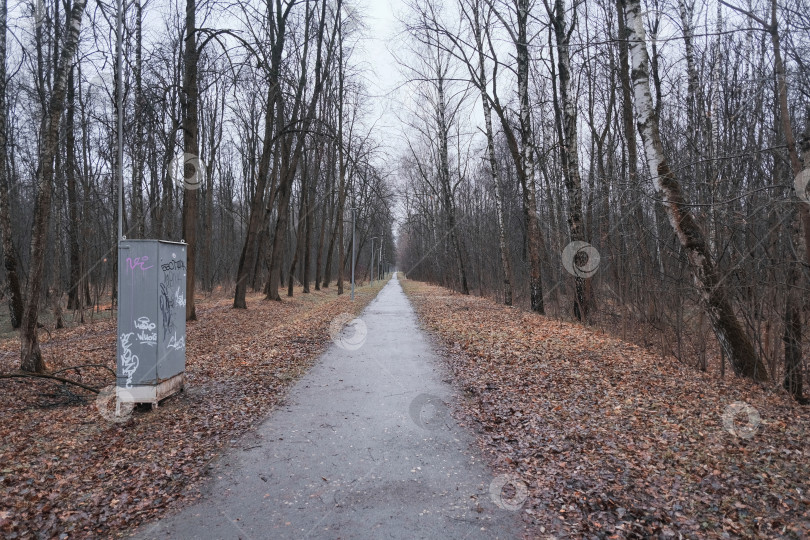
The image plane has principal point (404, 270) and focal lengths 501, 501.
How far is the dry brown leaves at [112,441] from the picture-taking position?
3656 millimetres

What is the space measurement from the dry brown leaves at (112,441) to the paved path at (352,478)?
1.11 ft

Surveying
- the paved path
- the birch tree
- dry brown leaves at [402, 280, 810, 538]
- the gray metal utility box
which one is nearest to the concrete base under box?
the gray metal utility box

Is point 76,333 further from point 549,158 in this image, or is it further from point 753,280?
point 549,158

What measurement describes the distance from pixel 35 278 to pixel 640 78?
9712 mm

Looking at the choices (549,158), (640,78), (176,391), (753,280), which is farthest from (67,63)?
(549,158)

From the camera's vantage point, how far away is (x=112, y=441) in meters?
5.00

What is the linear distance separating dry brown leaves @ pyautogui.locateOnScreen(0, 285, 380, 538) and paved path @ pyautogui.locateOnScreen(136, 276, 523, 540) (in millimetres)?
339

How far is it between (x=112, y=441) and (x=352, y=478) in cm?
259

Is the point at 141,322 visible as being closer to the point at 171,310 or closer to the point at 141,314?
the point at 141,314

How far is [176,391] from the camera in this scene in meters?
6.55

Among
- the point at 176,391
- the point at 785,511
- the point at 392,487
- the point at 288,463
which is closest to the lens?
the point at 785,511

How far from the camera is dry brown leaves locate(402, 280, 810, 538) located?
11.4 feet

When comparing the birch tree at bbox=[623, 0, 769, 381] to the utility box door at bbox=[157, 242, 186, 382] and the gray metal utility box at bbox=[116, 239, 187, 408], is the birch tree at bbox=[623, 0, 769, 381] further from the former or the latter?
the gray metal utility box at bbox=[116, 239, 187, 408]

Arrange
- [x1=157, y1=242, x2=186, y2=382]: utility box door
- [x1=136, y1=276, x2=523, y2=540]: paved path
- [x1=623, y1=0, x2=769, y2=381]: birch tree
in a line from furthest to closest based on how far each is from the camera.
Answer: [x1=623, y1=0, x2=769, y2=381]: birch tree → [x1=157, y1=242, x2=186, y2=382]: utility box door → [x1=136, y1=276, x2=523, y2=540]: paved path
